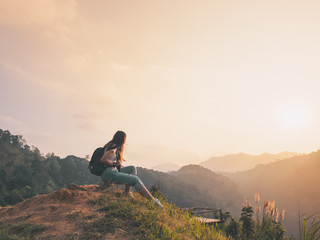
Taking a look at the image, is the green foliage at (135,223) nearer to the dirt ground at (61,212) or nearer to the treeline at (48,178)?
the dirt ground at (61,212)

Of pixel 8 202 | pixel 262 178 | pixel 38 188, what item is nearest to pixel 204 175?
pixel 262 178

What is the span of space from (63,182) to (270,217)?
83074 mm

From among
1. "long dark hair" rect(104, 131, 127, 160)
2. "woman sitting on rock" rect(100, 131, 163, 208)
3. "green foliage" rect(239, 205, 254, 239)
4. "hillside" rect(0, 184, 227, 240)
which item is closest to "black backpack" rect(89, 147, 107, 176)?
"woman sitting on rock" rect(100, 131, 163, 208)

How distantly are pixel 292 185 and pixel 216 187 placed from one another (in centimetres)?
3279

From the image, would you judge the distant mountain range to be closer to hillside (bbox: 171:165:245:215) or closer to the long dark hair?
hillside (bbox: 171:165:245:215)

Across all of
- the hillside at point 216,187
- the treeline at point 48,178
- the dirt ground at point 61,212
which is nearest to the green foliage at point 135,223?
the dirt ground at point 61,212

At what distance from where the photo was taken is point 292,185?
102438 mm

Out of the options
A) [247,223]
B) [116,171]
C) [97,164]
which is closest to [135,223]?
[116,171]

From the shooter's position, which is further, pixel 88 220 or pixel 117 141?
pixel 117 141

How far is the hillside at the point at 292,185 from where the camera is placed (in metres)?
88.7

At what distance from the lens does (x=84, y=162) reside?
96.4 m

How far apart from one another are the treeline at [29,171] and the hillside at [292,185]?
250ft

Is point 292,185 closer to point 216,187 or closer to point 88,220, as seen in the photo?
point 216,187

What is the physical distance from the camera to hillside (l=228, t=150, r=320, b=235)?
88.7m
